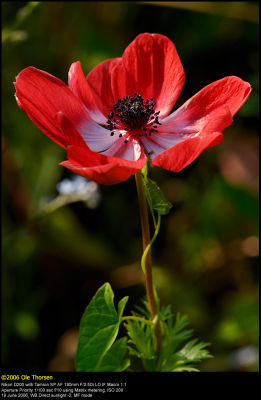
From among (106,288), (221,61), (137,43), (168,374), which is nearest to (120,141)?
(137,43)

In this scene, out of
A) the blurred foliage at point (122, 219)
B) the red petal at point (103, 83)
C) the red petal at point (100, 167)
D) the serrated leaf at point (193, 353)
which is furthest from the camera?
the blurred foliage at point (122, 219)

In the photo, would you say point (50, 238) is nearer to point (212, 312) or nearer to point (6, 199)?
point (6, 199)

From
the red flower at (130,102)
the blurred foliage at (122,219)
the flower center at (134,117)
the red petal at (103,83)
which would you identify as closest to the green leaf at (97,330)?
the red flower at (130,102)

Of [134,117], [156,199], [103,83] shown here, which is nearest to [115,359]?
[156,199]

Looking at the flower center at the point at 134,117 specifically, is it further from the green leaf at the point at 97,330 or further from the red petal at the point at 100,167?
the green leaf at the point at 97,330

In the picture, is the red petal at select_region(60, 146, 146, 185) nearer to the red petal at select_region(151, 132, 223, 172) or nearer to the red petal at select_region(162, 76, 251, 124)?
the red petal at select_region(151, 132, 223, 172)

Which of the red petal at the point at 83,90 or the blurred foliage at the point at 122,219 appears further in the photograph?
the blurred foliage at the point at 122,219

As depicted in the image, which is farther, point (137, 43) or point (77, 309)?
point (77, 309)
